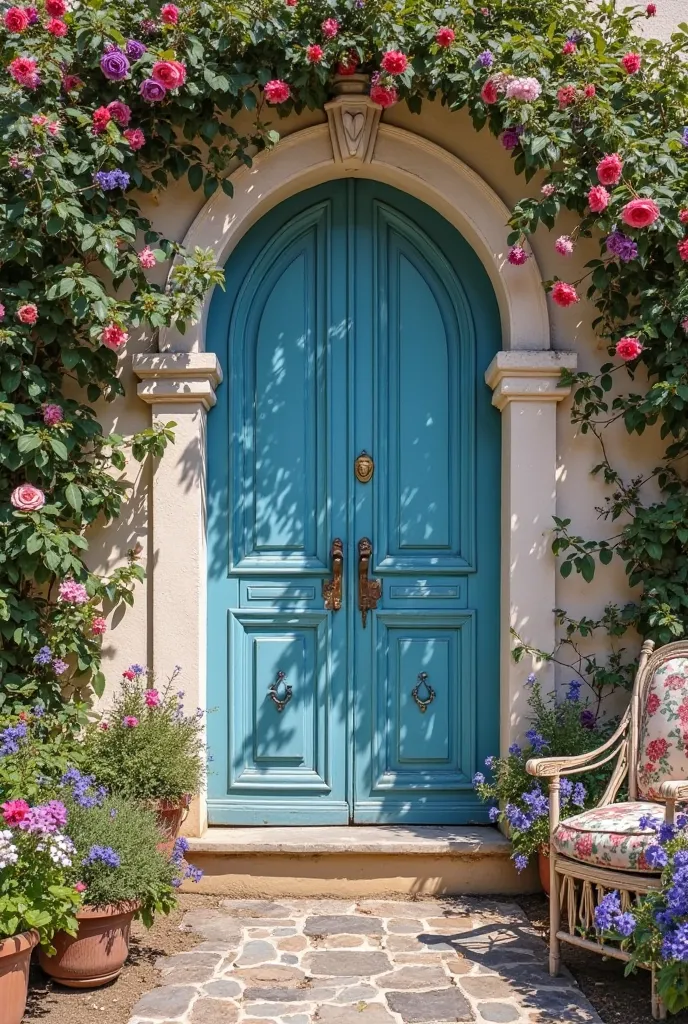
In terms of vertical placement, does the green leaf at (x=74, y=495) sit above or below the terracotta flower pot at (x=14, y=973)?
above

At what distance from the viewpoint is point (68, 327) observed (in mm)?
4258

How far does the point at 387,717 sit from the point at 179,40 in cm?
310

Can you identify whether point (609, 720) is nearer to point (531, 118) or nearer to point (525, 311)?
point (525, 311)

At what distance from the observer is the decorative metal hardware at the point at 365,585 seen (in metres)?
4.62

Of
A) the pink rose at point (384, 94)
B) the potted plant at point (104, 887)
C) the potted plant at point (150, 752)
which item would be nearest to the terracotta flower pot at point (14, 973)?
the potted plant at point (104, 887)

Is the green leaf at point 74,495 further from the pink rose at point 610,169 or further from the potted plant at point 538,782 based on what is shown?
the pink rose at point 610,169

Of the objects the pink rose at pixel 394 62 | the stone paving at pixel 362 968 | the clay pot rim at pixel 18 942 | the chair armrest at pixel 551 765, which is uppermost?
the pink rose at pixel 394 62

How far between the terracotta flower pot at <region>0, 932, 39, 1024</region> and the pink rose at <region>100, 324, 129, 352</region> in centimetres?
223

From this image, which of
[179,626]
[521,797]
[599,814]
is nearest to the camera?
[599,814]

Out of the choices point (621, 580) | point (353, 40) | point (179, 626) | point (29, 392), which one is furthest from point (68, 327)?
point (621, 580)

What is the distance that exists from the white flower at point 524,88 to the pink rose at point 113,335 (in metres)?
1.89

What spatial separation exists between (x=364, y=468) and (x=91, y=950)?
2328 mm

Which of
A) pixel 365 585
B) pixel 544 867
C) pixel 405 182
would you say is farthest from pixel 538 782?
pixel 405 182

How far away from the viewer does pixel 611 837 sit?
10.9 ft
